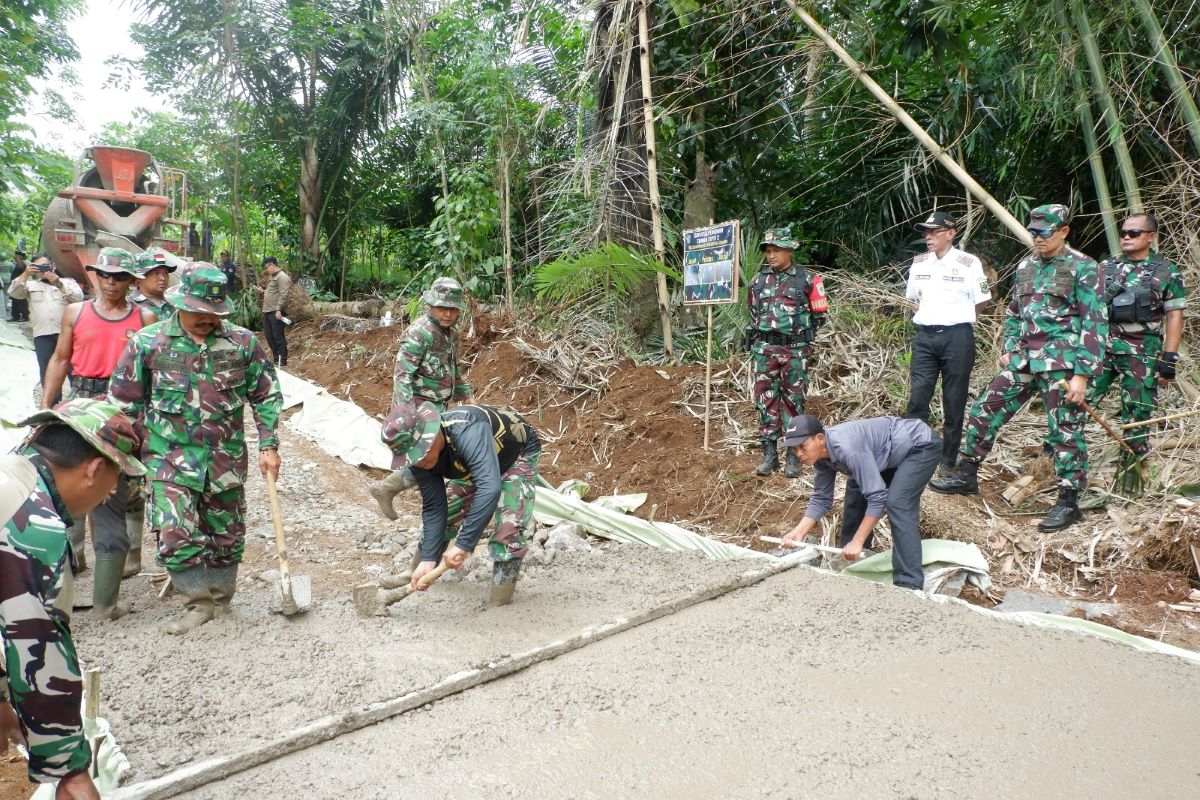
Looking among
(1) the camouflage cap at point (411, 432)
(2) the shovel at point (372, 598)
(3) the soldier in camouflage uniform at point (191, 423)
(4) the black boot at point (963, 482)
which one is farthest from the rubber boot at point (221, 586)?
(4) the black boot at point (963, 482)

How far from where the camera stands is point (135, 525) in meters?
4.13

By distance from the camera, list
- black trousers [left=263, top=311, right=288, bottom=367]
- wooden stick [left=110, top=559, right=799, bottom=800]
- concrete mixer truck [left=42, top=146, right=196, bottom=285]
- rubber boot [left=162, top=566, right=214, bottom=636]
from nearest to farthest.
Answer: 1. wooden stick [left=110, top=559, right=799, bottom=800]
2. rubber boot [left=162, top=566, right=214, bottom=636]
3. concrete mixer truck [left=42, top=146, right=196, bottom=285]
4. black trousers [left=263, top=311, right=288, bottom=367]

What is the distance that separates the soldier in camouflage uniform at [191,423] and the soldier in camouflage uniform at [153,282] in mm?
738

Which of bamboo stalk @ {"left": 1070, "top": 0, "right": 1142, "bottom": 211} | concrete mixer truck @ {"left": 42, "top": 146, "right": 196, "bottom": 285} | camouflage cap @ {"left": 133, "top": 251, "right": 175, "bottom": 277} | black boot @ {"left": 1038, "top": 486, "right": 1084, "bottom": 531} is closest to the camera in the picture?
camouflage cap @ {"left": 133, "top": 251, "right": 175, "bottom": 277}

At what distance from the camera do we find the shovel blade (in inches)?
139

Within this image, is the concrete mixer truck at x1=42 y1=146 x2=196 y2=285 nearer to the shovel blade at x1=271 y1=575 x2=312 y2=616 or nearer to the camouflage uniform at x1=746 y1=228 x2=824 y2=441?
the shovel blade at x1=271 y1=575 x2=312 y2=616

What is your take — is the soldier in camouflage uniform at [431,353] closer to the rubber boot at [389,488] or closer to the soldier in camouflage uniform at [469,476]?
the rubber boot at [389,488]

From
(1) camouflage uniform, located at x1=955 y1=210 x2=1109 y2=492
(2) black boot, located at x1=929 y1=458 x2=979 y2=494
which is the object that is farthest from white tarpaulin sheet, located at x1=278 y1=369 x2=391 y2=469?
(1) camouflage uniform, located at x1=955 y1=210 x2=1109 y2=492

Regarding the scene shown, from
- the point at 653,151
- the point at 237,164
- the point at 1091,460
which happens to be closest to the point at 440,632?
the point at 1091,460

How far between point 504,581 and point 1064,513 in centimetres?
284

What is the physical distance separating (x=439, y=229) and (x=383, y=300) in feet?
9.82

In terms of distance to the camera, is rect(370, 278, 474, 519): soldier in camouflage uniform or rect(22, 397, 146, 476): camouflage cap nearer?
rect(22, 397, 146, 476): camouflage cap

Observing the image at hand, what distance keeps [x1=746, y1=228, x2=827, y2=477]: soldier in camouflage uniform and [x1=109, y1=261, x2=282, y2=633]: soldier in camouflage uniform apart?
9.87 feet

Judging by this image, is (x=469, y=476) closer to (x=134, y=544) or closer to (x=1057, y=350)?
(x=134, y=544)
